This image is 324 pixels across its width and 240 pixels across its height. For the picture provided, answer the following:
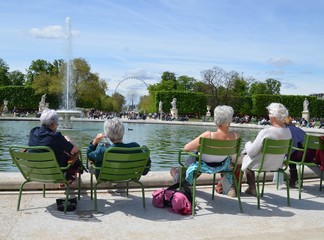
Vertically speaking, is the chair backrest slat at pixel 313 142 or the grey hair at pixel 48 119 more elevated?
the grey hair at pixel 48 119

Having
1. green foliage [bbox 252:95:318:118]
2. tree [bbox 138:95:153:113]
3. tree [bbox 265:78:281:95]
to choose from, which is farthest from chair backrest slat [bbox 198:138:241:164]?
tree [bbox 265:78:281:95]

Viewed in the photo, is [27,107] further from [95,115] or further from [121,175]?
[121,175]

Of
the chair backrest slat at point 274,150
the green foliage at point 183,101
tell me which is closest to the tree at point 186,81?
the green foliage at point 183,101

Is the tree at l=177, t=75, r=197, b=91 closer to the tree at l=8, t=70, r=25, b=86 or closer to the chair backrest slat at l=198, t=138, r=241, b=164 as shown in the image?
the tree at l=8, t=70, r=25, b=86

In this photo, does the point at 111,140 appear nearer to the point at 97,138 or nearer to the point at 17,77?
the point at 97,138

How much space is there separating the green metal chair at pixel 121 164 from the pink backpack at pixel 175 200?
23 centimetres

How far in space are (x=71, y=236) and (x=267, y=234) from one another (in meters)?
1.77

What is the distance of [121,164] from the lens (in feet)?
14.8

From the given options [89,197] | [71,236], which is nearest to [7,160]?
[89,197]

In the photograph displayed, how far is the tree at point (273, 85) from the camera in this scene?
99750 millimetres

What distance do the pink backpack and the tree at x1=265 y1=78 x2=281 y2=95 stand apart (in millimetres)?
97744

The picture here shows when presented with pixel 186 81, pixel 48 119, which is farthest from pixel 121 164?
pixel 186 81

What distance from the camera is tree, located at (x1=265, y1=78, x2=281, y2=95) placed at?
327 ft

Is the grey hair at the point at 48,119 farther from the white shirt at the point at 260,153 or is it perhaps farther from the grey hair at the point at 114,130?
the white shirt at the point at 260,153
